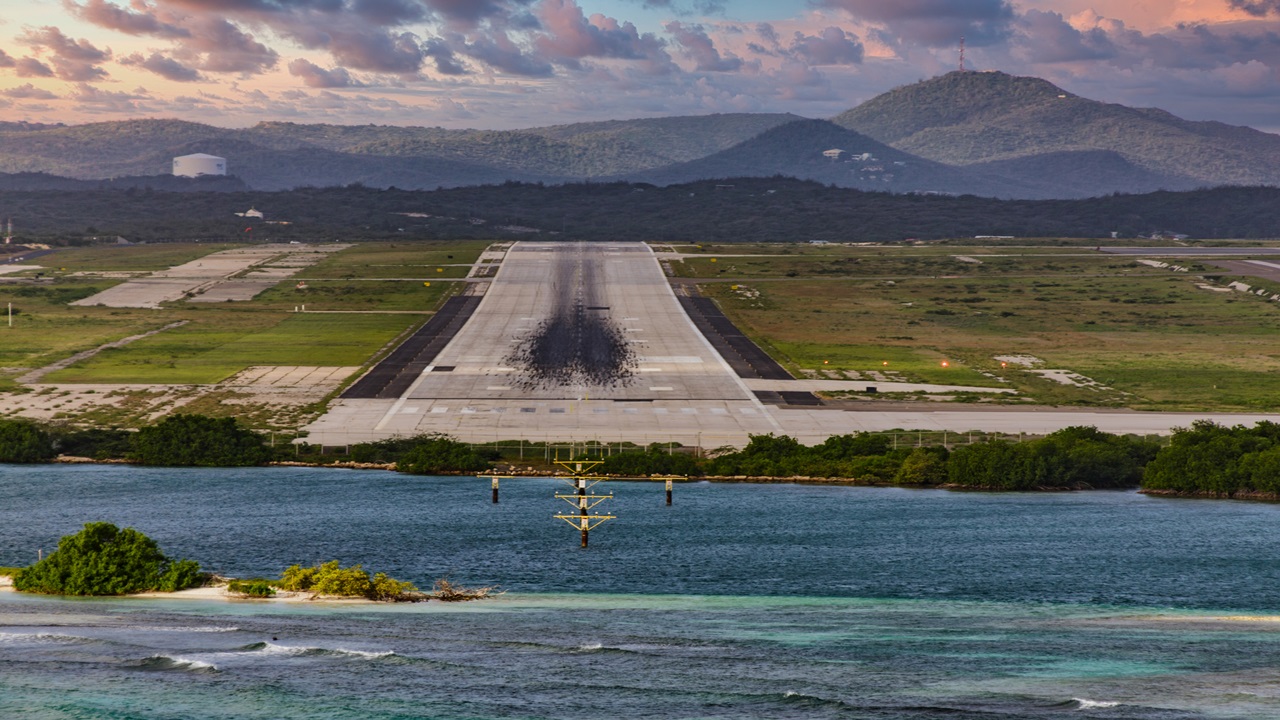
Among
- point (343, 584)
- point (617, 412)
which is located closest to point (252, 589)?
point (343, 584)

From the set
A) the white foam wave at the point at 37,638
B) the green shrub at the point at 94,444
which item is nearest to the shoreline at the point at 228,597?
the white foam wave at the point at 37,638

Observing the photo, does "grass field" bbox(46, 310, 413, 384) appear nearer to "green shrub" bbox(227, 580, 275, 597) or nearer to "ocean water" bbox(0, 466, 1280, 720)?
"ocean water" bbox(0, 466, 1280, 720)

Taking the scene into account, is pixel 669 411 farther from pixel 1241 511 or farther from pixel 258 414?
pixel 1241 511

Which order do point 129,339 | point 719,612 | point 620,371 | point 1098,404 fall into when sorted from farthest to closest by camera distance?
point 129,339 < point 620,371 < point 1098,404 < point 719,612

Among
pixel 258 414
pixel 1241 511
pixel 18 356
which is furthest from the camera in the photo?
pixel 18 356

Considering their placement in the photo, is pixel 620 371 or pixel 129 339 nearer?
pixel 620 371

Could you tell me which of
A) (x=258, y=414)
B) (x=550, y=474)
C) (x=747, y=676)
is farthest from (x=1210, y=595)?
(x=258, y=414)

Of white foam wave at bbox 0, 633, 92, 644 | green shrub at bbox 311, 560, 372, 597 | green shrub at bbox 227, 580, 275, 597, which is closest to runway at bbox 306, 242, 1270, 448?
green shrub at bbox 227, 580, 275, 597
